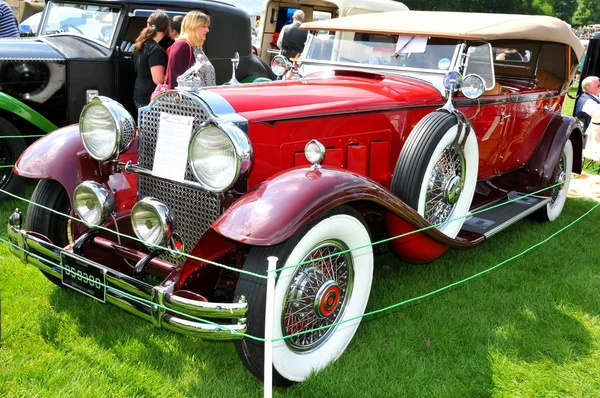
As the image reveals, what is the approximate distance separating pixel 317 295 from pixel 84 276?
1.09 m

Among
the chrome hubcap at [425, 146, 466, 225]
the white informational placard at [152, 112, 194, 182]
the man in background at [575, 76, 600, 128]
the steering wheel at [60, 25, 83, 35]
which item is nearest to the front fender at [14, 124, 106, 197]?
the white informational placard at [152, 112, 194, 182]

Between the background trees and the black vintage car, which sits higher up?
the background trees

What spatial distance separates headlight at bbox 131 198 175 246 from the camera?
8.69 ft

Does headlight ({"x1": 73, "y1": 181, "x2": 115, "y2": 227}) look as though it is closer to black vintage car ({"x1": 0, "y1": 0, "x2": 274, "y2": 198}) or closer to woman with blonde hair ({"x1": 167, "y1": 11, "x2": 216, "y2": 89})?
woman with blonde hair ({"x1": 167, "y1": 11, "x2": 216, "y2": 89})

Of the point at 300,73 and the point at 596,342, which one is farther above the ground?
the point at 300,73

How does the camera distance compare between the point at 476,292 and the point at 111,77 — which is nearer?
the point at 476,292

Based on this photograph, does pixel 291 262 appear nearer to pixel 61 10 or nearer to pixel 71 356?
pixel 71 356

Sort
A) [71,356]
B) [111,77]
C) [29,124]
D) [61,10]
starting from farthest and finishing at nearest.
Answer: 1. [61,10]
2. [111,77]
3. [29,124]
4. [71,356]

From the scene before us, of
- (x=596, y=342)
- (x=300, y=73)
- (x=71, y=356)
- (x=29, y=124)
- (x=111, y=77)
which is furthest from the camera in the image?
(x=111, y=77)

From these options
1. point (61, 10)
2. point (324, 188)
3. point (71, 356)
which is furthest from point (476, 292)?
point (61, 10)

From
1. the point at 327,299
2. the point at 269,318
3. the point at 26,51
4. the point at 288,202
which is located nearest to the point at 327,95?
the point at 288,202

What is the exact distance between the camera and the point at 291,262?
246 cm

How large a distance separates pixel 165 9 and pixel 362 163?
12.6 ft

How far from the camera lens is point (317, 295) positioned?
8.70ft
